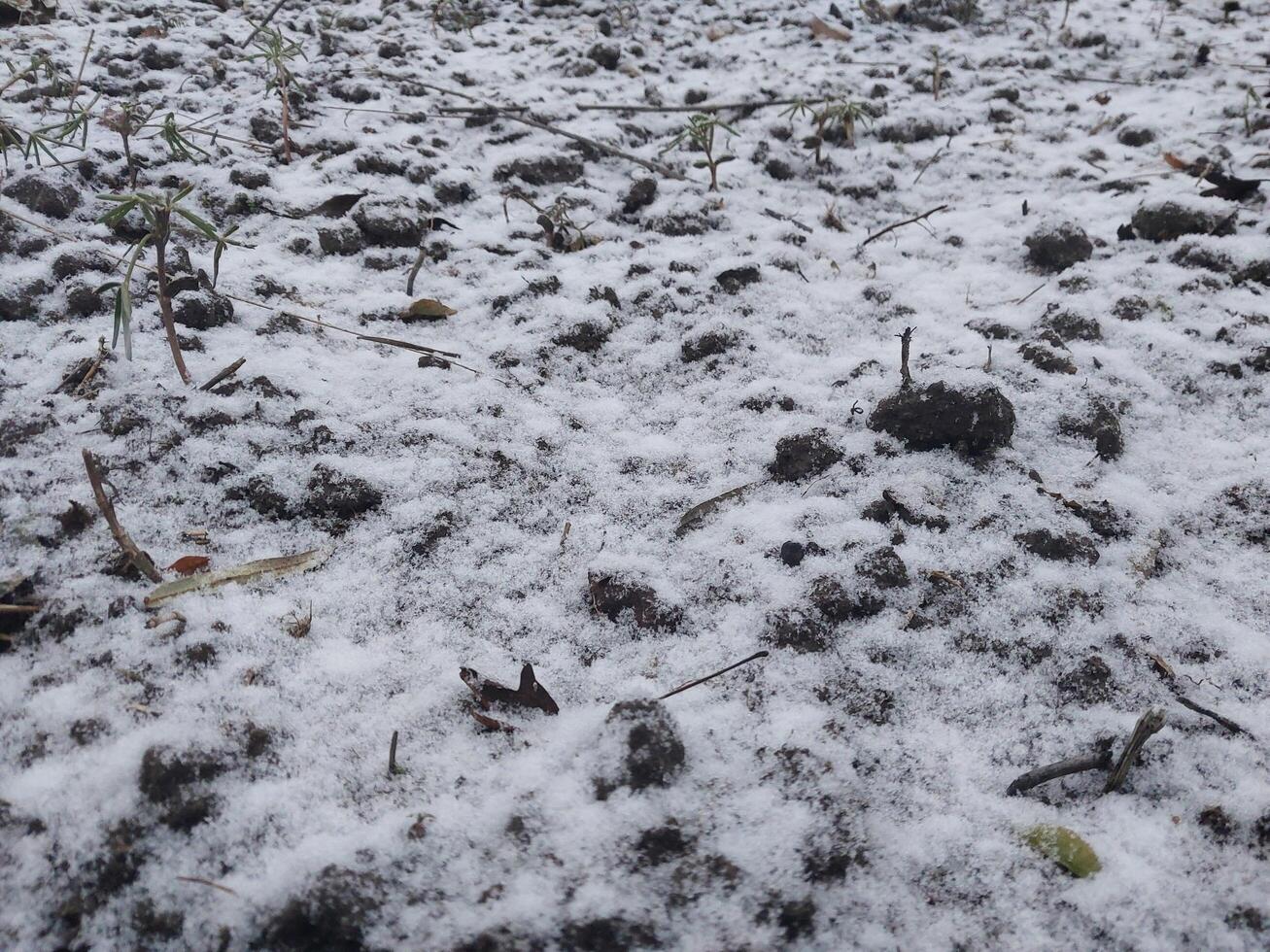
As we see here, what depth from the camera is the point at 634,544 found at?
1.60 metres

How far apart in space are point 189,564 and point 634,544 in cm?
87

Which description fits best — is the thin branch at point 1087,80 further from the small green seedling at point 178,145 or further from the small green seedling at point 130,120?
the small green seedling at point 130,120

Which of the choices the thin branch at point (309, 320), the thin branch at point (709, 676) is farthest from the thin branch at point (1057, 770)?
the thin branch at point (309, 320)

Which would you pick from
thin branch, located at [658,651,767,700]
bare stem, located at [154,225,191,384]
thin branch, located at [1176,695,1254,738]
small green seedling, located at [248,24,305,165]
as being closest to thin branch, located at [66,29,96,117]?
small green seedling, located at [248,24,305,165]

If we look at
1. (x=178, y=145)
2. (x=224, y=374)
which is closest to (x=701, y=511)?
(x=224, y=374)

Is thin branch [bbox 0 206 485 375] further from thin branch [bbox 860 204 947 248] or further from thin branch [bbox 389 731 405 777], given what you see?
thin branch [bbox 860 204 947 248]

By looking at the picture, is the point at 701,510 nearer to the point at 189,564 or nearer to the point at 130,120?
the point at 189,564

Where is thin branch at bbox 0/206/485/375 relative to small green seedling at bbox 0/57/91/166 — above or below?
below

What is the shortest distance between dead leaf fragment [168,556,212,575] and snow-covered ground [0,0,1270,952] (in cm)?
4

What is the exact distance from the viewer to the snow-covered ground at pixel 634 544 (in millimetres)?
1047

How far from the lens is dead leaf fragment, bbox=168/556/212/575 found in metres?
1.41

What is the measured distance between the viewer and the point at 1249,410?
183 centimetres

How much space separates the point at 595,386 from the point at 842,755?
1.18 meters

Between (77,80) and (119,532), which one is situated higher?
(77,80)
